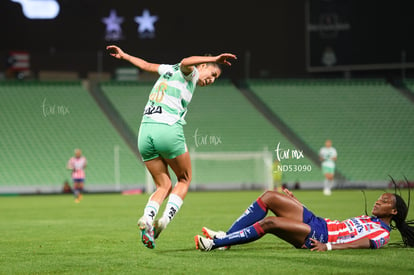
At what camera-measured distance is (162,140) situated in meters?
7.65

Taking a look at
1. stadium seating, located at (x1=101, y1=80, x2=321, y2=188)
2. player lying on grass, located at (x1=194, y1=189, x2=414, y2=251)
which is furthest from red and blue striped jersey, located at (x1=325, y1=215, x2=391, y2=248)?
stadium seating, located at (x1=101, y1=80, x2=321, y2=188)

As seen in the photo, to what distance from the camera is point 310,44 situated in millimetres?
32531

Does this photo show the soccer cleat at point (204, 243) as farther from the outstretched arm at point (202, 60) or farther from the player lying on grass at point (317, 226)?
the outstretched arm at point (202, 60)

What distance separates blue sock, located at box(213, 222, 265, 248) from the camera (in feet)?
23.7

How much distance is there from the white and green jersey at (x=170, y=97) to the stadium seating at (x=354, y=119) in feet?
73.9

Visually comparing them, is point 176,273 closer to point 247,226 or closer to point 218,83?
point 247,226

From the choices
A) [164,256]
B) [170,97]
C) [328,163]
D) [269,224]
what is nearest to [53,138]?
[328,163]

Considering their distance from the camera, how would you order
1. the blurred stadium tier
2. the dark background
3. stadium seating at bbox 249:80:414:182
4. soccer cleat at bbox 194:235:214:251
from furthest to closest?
the dark background < stadium seating at bbox 249:80:414:182 < the blurred stadium tier < soccer cleat at bbox 194:235:214:251

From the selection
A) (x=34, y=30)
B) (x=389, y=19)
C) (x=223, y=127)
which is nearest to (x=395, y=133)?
(x=389, y=19)

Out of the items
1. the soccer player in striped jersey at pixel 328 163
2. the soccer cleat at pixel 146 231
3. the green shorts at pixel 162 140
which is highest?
the green shorts at pixel 162 140

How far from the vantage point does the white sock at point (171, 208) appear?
7.66 meters

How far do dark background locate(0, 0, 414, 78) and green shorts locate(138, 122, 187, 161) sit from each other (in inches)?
1013

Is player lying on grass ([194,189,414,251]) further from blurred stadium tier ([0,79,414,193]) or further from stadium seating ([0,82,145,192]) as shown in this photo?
stadium seating ([0,82,145,192])

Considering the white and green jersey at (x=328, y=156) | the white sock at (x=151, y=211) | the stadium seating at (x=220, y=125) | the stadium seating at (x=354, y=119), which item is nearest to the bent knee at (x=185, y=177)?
the white sock at (x=151, y=211)
